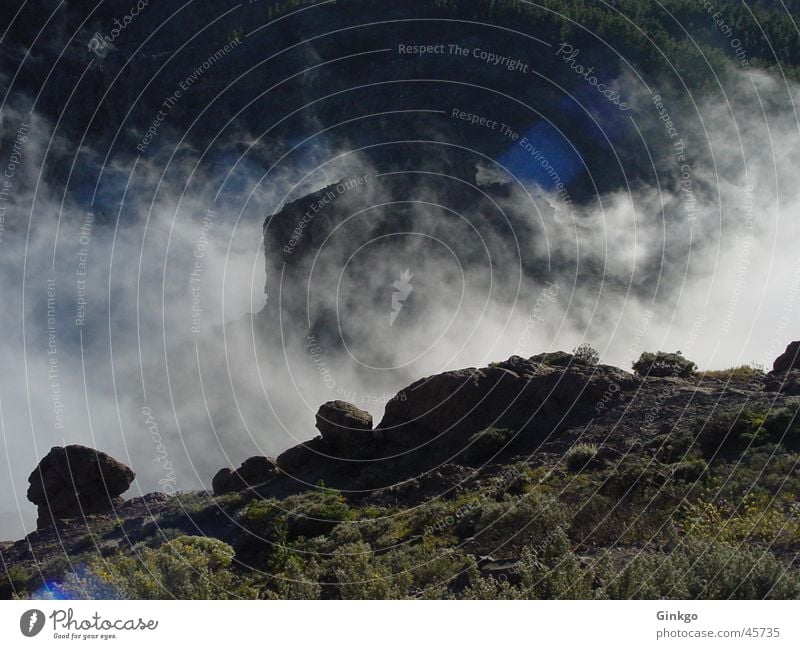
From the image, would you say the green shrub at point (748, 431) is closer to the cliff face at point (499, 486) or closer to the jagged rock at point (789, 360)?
the cliff face at point (499, 486)

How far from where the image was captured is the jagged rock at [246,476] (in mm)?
60656

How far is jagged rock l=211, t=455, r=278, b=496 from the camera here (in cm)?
6066

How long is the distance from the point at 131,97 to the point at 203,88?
53.9 ft

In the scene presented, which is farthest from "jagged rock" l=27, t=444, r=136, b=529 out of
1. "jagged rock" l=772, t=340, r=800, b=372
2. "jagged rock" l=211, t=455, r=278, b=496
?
"jagged rock" l=772, t=340, r=800, b=372

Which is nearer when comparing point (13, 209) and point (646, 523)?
point (646, 523)

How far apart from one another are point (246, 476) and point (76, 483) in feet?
45.0

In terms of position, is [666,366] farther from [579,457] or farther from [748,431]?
[579,457]

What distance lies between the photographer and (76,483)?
6338 centimetres

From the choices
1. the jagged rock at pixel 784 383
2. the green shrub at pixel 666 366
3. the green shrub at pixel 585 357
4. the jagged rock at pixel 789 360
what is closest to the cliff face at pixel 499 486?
the jagged rock at pixel 784 383

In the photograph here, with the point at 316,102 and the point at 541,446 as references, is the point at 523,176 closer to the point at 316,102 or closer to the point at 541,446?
the point at 316,102

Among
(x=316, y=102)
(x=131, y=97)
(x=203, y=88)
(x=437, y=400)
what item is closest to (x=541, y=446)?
(x=437, y=400)

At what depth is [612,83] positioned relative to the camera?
118625 mm

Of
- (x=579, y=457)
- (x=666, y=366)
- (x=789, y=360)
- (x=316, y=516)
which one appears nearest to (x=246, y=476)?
(x=316, y=516)

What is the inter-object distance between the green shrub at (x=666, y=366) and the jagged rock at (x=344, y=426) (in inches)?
854
